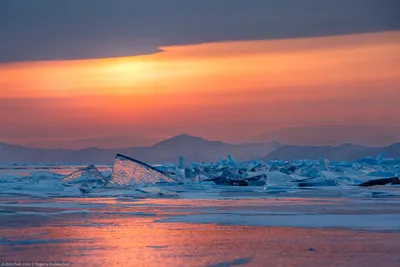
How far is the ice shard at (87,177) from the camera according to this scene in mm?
21031

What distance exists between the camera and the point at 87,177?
2147 centimetres

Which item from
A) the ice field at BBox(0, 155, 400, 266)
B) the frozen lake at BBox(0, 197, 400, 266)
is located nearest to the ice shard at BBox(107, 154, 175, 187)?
the ice field at BBox(0, 155, 400, 266)

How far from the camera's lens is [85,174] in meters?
21.6

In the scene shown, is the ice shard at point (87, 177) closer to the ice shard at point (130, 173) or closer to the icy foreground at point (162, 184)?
the icy foreground at point (162, 184)

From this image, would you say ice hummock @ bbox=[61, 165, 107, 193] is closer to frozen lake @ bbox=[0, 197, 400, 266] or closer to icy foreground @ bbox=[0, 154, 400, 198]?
icy foreground @ bbox=[0, 154, 400, 198]

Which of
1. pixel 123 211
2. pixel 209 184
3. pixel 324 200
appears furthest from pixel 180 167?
pixel 123 211

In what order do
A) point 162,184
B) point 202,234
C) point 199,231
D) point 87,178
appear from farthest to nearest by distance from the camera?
point 87,178
point 162,184
point 199,231
point 202,234

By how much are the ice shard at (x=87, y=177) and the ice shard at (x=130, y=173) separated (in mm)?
1186

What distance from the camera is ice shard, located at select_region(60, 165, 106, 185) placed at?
21031mm

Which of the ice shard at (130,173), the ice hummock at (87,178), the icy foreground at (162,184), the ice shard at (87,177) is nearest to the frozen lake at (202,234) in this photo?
the icy foreground at (162,184)

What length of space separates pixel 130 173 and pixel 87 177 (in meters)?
2.29

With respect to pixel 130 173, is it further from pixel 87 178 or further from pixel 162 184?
pixel 87 178

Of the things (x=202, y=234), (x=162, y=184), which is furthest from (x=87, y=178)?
(x=202, y=234)

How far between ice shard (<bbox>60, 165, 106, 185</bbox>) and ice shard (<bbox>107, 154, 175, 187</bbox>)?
3.89 ft
